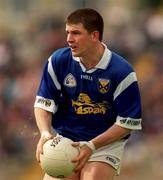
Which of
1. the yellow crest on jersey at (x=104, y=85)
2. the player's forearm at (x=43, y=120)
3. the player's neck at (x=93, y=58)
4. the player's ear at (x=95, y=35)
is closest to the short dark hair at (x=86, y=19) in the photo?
the player's ear at (x=95, y=35)

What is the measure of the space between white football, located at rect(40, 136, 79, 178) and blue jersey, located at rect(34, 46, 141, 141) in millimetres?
427

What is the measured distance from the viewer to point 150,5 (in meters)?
7.95

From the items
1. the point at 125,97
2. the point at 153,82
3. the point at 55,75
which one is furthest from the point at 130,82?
the point at 153,82

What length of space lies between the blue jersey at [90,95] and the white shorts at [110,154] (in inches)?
5.4

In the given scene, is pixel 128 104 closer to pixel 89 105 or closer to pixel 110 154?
pixel 89 105

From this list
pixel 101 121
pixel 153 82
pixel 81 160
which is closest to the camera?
pixel 81 160

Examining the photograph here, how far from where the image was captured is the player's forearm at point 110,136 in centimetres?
516

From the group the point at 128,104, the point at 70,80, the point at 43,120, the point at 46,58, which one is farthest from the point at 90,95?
the point at 46,58

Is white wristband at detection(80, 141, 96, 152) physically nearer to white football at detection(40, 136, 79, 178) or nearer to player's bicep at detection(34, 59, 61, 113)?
white football at detection(40, 136, 79, 178)

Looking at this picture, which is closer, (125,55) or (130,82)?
(130,82)

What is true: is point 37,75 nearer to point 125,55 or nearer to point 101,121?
point 125,55

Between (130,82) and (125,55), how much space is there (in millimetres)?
2716

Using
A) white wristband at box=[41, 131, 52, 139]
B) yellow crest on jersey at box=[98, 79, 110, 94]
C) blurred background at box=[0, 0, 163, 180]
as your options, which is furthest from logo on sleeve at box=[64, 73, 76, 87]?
blurred background at box=[0, 0, 163, 180]

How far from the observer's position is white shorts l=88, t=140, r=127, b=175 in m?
5.38
